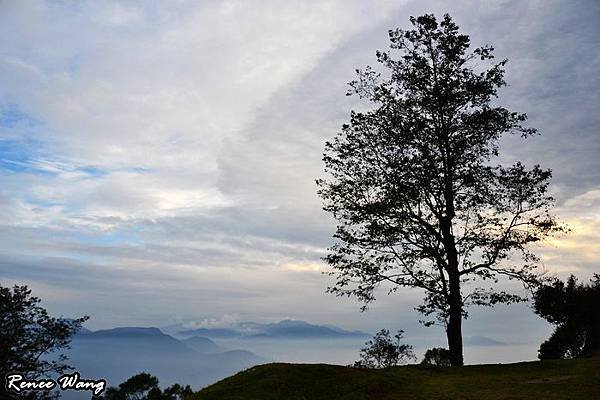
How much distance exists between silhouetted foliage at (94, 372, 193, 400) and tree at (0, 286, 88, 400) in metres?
9.79

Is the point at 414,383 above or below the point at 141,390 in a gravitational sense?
above

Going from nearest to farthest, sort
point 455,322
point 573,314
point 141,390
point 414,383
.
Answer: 1. point 414,383
2. point 455,322
3. point 573,314
4. point 141,390

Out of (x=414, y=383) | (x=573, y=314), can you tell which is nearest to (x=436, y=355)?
(x=573, y=314)

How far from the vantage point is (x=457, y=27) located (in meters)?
33.2

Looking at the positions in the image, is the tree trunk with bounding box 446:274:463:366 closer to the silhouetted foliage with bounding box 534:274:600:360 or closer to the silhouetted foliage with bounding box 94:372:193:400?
the silhouetted foliage with bounding box 534:274:600:360

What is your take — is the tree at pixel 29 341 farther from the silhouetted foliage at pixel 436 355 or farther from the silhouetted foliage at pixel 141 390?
the silhouetted foliage at pixel 436 355

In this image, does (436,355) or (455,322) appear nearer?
(455,322)

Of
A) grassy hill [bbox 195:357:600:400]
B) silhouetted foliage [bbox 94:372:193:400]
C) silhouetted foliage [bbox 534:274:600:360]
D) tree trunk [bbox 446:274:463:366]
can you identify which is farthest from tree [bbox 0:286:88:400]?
silhouetted foliage [bbox 534:274:600:360]

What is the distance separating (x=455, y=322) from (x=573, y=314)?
18959 mm

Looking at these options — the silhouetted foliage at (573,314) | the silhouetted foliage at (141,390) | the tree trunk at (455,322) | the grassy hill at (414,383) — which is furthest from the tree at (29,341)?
the silhouetted foliage at (573,314)

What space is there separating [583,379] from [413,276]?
11.8 meters

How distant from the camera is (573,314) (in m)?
43.2

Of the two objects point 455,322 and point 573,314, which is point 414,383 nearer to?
point 455,322

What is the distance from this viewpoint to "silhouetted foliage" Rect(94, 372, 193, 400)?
157 ft
